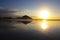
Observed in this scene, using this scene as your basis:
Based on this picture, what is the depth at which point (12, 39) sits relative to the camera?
1332 centimetres

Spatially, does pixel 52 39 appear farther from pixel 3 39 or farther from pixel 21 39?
pixel 3 39

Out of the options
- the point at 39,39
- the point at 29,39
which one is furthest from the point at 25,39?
the point at 39,39

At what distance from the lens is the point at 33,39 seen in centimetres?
1358

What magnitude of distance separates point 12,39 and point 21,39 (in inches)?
31.8

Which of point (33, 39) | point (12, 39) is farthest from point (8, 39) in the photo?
point (33, 39)

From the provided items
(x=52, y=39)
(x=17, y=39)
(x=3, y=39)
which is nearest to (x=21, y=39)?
(x=17, y=39)

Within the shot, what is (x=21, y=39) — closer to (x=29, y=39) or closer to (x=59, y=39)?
(x=29, y=39)

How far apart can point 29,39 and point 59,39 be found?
2.74m

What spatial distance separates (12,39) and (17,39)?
1.48 ft

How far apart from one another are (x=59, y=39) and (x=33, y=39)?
7.78 feet

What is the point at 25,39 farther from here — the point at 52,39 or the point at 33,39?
the point at 52,39

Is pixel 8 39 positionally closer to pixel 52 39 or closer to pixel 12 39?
pixel 12 39

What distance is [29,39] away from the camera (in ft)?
44.4

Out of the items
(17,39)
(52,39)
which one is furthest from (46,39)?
(17,39)
